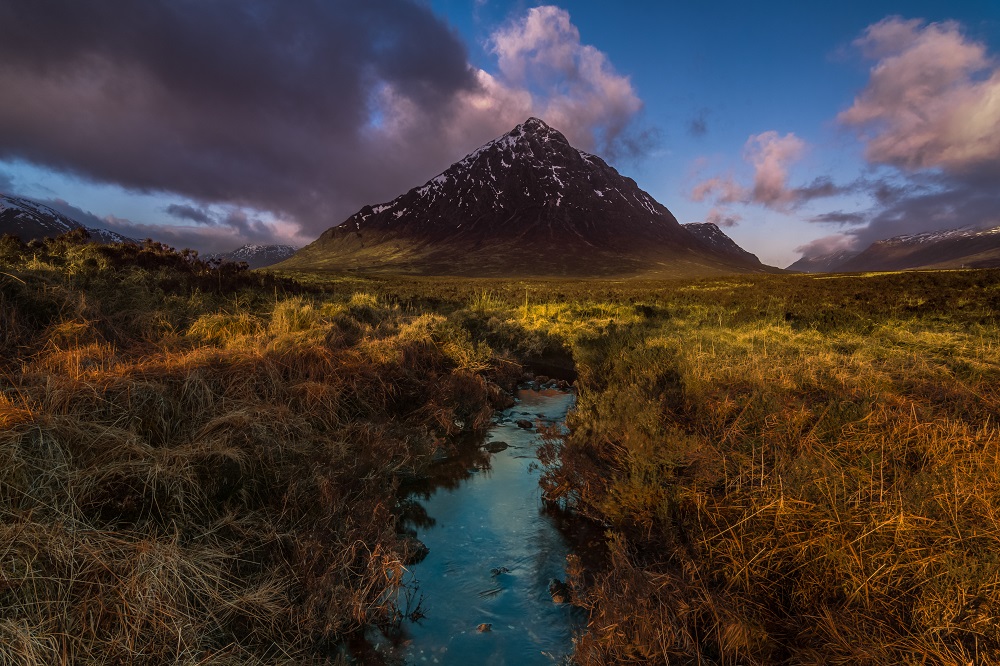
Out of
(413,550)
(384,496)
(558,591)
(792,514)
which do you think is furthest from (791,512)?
(384,496)

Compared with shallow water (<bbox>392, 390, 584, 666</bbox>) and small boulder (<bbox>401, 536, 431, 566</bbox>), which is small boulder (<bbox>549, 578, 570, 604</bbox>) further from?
small boulder (<bbox>401, 536, 431, 566</bbox>)

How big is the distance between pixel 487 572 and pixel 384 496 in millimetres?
1680

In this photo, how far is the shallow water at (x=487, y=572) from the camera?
12.9 ft

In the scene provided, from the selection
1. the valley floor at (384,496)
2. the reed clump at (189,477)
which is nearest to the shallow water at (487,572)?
the valley floor at (384,496)

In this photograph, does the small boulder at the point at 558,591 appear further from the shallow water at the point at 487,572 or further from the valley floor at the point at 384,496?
the valley floor at the point at 384,496

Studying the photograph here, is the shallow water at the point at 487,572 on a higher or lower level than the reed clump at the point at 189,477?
lower

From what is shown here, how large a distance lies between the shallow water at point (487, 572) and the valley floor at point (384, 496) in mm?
379

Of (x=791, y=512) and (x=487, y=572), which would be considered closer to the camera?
(x=791, y=512)

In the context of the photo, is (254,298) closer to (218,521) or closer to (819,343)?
(218,521)

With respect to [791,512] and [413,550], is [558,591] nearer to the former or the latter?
[413,550]

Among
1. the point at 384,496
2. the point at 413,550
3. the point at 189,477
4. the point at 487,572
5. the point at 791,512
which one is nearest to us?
the point at 791,512

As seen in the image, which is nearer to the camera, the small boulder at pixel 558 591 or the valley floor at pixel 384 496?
the valley floor at pixel 384 496

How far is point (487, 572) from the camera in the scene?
491 cm

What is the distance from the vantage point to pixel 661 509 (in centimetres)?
446
